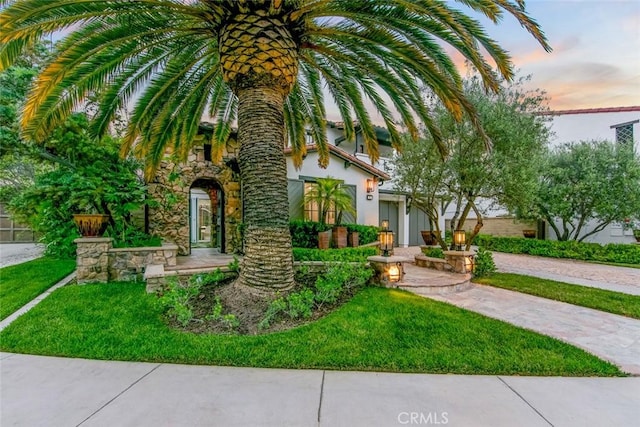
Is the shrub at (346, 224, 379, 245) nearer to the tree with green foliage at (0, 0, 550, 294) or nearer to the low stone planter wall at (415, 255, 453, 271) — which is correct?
the low stone planter wall at (415, 255, 453, 271)

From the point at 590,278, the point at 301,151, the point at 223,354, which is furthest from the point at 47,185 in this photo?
the point at 590,278

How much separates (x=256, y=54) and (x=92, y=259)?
5753mm

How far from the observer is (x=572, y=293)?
6965mm

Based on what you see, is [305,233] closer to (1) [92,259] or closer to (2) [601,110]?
(1) [92,259]

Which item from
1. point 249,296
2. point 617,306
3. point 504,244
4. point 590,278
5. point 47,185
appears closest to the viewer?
point 249,296

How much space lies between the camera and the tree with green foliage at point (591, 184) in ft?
39.9

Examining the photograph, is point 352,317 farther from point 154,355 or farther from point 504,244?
point 504,244

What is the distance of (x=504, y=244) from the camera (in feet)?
50.9

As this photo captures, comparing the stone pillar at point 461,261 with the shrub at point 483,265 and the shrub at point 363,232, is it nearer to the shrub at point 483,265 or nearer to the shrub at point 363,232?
the shrub at point 483,265

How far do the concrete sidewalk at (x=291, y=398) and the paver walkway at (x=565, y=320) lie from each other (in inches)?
36.7

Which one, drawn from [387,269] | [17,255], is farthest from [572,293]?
[17,255]

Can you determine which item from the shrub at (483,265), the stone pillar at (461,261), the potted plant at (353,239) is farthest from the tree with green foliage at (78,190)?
the shrub at (483,265)

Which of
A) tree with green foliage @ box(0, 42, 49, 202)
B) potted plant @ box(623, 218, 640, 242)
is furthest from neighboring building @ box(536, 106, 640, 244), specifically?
tree with green foliage @ box(0, 42, 49, 202)

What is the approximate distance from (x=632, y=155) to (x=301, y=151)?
44.6ft
